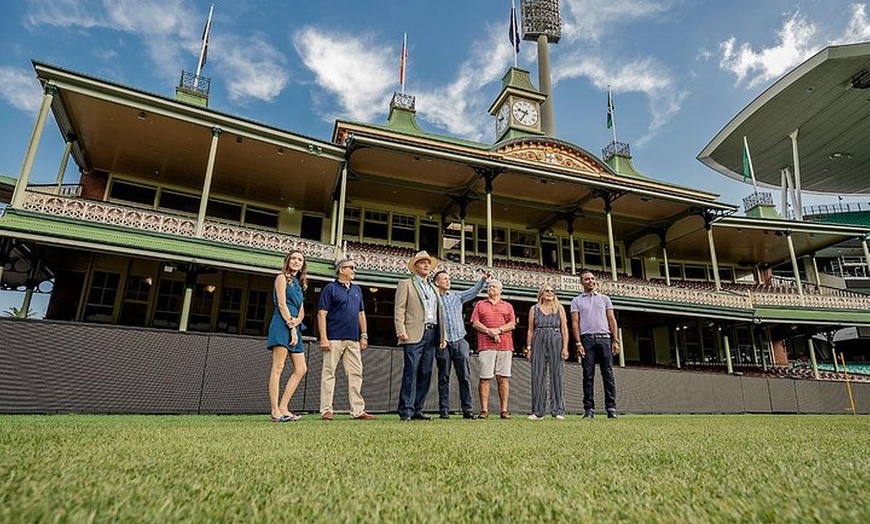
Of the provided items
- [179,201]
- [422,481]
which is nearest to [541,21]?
[179,201]

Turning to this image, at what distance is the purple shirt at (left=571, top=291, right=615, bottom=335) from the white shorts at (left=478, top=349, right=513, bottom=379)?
1.17m

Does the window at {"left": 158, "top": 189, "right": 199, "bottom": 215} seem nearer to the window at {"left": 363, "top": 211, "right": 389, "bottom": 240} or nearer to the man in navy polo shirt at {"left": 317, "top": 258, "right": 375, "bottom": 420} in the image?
the window at {"left": 363, "top": 211, "right": 389, "bottom": 240}

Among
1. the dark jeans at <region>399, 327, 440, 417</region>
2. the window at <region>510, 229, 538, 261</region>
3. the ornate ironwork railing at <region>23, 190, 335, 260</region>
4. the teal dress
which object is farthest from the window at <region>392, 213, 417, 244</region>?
the teal dress

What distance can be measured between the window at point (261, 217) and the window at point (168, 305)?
3213mm

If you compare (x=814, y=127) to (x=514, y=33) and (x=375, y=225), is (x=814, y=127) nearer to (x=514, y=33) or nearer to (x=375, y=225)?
(x=514, y=33)

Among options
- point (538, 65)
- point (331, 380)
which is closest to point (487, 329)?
point (331, 380)

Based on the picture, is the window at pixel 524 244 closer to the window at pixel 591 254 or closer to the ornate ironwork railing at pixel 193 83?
the window at pixel 591 254

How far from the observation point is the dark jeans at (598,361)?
20.0 ft

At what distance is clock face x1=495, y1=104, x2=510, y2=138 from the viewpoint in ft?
73.8

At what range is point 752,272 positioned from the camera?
24.6 meters

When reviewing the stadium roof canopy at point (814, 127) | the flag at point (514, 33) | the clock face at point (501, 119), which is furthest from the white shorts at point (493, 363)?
the stadium roof canopy at point (814, 127)

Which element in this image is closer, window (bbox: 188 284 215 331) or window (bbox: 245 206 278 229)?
window (bbox: 188 284 215 331)

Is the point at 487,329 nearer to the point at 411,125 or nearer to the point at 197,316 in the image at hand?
the point at 197,316

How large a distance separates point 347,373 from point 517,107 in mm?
19889
